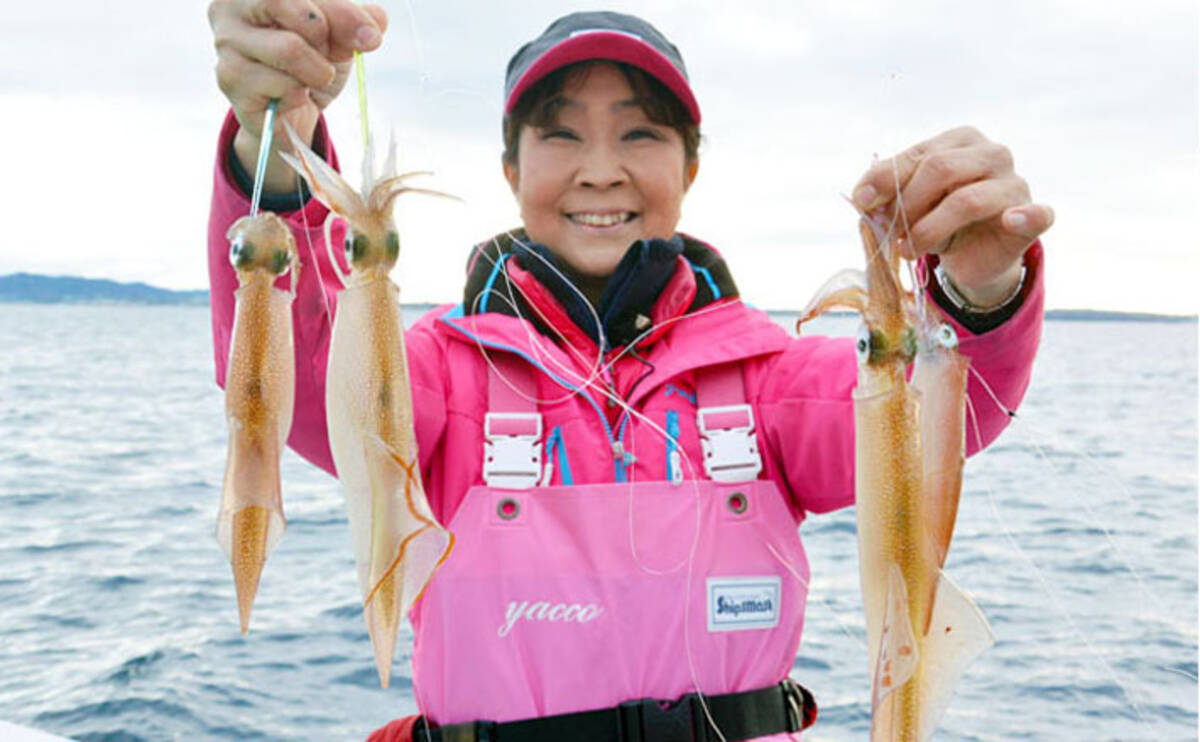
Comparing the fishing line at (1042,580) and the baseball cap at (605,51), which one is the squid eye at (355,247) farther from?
the baseball cap at (605,51)

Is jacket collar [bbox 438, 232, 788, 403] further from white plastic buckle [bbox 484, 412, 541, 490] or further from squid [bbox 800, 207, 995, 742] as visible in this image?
squid [bbox 800, 207, 995, 742]

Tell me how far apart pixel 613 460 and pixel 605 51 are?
1.17 metres

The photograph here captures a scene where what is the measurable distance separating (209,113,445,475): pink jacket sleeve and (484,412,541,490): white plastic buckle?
43 centimetres

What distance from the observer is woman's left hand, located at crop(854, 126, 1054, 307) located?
210 cm

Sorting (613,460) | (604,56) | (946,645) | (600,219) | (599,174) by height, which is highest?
(604,56)

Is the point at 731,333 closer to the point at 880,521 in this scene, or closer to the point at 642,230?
the point at 642,230

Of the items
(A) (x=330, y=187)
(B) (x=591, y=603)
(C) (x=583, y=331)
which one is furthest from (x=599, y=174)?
(A) (x=330, y=187)

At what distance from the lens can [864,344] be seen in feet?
6.31

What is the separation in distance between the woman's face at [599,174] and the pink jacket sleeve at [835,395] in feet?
1.95

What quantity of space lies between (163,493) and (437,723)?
13909 millimetres

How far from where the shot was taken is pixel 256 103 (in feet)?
6.54

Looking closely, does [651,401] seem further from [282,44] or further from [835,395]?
[282,44]

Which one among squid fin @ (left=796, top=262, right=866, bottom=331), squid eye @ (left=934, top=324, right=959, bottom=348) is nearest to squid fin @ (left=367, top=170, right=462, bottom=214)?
squid fin @ (left=796, top=262, right=866, bottom=331)

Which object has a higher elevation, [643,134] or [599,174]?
[643,134]
